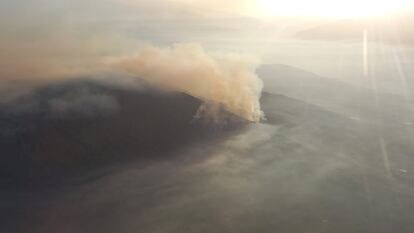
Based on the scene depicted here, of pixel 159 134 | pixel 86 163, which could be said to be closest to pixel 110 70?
pixel 159 134

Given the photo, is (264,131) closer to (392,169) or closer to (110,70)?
(392,169)

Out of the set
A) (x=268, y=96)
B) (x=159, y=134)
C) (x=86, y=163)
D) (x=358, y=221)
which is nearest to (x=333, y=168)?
(x=358, y=221)

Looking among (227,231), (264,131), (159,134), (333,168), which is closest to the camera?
(227,231)

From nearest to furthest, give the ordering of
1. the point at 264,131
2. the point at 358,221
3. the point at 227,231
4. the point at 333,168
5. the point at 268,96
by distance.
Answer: the point at 227,231 → the point at 358,221 → the point at 333,168 → the point at 264,131 → the point at 268,96

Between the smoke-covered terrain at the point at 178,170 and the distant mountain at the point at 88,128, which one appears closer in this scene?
the smoke-covered terrain at the point at 178,170

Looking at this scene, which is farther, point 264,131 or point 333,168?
point 264,131

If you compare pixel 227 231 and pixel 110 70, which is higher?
pixel 110 70
